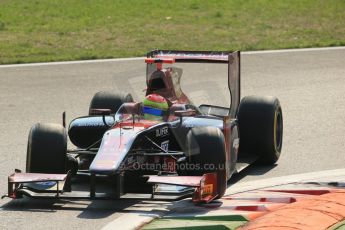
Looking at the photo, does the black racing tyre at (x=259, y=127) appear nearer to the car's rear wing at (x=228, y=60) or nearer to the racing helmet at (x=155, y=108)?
the car's rear wing at (x=228, y=60)

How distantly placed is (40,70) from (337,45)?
581 cm

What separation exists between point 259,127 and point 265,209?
2.12 m

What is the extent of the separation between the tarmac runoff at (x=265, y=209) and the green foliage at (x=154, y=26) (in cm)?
883

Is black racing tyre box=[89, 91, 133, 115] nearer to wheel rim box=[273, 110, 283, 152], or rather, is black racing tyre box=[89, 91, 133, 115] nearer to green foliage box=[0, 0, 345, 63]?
wheel rim box=[273, 110, 283, 152]

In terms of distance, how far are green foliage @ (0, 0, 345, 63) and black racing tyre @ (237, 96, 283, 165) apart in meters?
7.62

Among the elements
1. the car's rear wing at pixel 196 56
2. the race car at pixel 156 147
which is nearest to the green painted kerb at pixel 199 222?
the race car at pixel 156 147

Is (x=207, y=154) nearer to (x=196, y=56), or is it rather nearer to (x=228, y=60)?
(x=228, y=60)

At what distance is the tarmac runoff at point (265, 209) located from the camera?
26.1ft

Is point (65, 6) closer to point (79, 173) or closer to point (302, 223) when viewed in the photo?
point (79, 173)

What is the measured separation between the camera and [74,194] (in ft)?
30.1

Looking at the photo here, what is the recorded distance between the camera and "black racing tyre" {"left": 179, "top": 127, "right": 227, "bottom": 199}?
9.34 meters

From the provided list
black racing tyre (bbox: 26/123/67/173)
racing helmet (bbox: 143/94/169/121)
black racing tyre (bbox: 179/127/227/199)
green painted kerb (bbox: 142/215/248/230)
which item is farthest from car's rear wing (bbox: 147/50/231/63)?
green painted kerb (bbox: 142/215/248/230)

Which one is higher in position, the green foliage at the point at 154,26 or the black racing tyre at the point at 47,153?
the green foliage at the point at 154,26

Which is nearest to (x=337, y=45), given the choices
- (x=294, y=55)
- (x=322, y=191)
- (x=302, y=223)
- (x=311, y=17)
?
(x=294, y=55)
